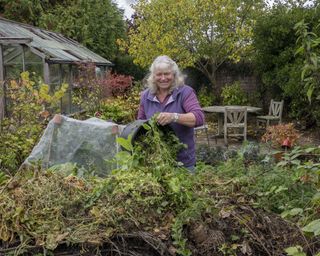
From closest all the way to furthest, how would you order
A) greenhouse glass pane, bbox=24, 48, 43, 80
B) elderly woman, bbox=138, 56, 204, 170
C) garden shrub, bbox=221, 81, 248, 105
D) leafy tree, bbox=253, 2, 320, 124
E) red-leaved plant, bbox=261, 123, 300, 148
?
elderly woman, bbox=138, 56, 204, 170 → red-leaved plant, bbox=261, 123, 300, 148 → greenhouse glass pane, bbox=24, 48, 43, 80 → leafy tree, bbox=253, 2, 320, 124 → garden shrub, bbox=221, 81, 248, 105

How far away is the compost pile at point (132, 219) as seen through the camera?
1936 mm

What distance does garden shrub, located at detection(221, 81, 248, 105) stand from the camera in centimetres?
1562

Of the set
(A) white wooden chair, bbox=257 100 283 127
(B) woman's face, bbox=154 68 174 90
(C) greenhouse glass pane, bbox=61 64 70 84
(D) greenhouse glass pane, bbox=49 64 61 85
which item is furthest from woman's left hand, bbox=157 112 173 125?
(C) greenhouse glass pane, bbox=61 64 70 84

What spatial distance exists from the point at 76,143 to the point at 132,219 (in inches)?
51.7

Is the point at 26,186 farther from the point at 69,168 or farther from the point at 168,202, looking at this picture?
the point at 168,202

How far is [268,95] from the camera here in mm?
15508

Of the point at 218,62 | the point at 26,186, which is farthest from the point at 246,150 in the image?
the point at 218,62

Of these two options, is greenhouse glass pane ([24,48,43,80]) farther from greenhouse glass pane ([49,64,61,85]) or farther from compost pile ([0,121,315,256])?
compost pile ([0,121,315,256])

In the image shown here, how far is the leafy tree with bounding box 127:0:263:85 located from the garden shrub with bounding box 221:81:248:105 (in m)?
0.91

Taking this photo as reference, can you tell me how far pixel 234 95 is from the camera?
15719 mm

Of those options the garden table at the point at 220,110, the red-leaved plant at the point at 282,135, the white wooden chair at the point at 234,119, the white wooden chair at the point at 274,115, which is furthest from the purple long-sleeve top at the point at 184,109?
the white wooden chair at the point at 274,115

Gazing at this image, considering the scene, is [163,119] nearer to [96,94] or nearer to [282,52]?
[96,94]

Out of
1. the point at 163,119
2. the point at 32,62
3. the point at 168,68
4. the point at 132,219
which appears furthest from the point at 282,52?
the point at 132,219

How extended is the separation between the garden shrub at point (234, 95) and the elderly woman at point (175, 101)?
40.1 feet
